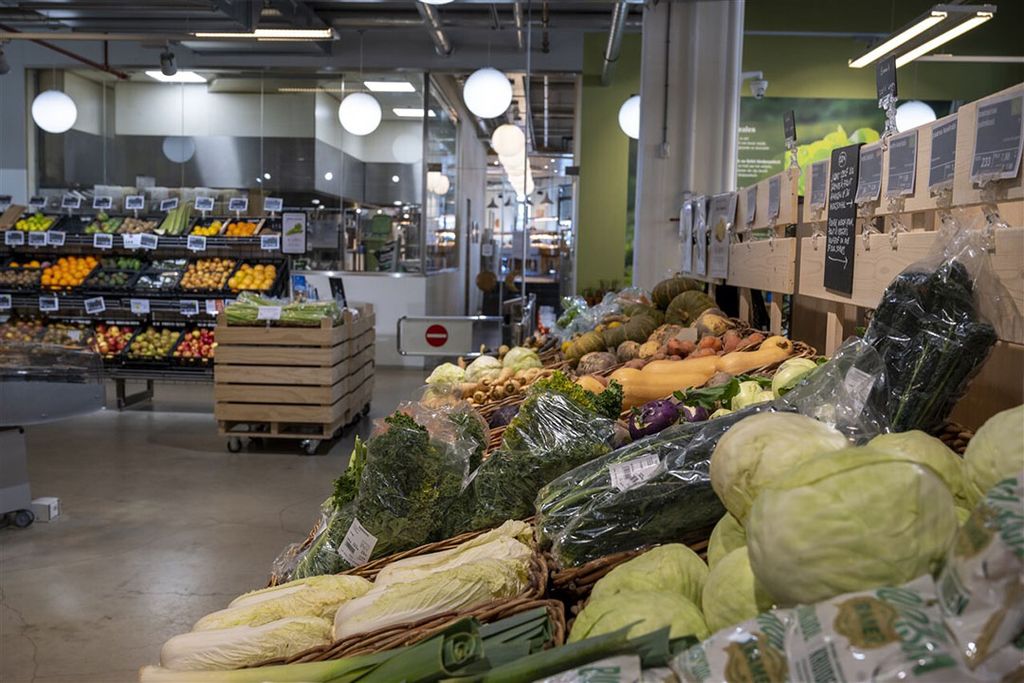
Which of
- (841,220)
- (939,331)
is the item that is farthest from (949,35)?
(939,331)

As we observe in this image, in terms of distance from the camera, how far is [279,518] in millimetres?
5125

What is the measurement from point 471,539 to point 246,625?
1.52 ft

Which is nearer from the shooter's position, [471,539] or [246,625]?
[246,625]

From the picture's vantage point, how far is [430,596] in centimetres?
152

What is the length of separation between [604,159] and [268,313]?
6292 millimetres

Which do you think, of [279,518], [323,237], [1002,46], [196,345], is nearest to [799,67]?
[1002,46]

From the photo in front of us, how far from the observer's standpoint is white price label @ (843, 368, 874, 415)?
159 centimetres

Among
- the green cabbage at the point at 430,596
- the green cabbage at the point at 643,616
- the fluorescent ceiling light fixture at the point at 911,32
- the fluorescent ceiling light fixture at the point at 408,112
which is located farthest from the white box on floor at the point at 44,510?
the fluorescent ceiling light fixture at the point at 408,112

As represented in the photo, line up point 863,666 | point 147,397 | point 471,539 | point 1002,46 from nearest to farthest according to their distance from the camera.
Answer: point 863,666 → point 471,539 → point 147,397 → point 1002,46

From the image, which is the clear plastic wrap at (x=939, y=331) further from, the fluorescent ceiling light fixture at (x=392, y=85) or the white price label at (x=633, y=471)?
the fluorescent ceiling light fixture at (x=392, y=85)

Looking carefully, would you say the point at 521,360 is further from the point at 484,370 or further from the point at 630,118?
the point at 630,118

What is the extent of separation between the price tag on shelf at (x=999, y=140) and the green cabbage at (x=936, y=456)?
1.72ft

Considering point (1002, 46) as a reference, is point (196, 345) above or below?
below

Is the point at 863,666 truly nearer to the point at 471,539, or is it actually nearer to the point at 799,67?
the point at 471,539
